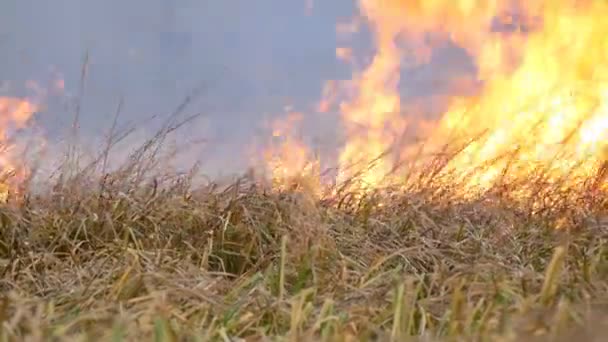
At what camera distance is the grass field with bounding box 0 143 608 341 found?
195 centimetres

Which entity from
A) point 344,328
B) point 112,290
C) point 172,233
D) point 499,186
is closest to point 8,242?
point 172,233

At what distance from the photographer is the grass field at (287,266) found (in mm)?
1947

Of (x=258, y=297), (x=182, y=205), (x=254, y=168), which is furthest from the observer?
(x=254, y=168)

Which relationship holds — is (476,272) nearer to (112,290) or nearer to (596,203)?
(112,290)

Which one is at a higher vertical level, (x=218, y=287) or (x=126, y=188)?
(x=126, y=188)

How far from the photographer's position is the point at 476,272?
2367mm

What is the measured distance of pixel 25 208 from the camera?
11.5 feet

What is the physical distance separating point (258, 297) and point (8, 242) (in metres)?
1.36

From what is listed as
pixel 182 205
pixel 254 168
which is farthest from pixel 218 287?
pixel 254 168

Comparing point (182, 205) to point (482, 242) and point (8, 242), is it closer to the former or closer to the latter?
point (8, 242)

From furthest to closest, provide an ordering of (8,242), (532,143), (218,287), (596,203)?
(532,143) → (596,203) → (8,242) → (218,287)

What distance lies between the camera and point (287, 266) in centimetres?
271

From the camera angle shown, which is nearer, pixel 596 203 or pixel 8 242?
pixel 8 242

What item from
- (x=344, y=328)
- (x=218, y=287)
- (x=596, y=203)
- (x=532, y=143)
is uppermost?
(x=532, y=143)
